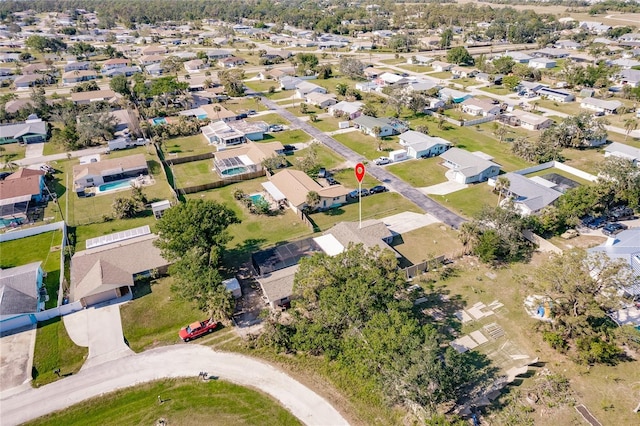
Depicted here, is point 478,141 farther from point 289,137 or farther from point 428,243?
point 428,243

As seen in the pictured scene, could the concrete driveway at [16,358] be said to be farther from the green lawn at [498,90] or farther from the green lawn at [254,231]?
the green lawn at [498,90]

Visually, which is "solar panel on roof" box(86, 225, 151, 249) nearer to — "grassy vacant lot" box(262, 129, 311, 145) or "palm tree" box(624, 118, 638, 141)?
"grassy vacant lot" box(262, 129, 311, 145)

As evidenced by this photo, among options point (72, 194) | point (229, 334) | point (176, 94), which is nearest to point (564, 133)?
point (229, 334)

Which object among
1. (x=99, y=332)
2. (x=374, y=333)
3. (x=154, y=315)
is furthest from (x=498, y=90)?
(x=99, y=332)

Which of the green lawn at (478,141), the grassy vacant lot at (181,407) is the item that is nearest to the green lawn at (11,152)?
the grassy vacant lot at (181,407)

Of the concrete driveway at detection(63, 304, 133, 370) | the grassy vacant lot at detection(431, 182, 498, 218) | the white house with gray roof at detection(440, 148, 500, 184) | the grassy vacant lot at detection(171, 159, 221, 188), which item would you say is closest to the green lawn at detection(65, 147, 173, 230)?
the grassy vacant lot at detection(171, 159, 221, 188)

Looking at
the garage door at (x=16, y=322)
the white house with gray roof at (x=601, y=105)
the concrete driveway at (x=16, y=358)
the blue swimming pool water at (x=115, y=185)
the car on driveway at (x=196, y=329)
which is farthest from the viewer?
the white house with gray roof at (x=601, y=105)
